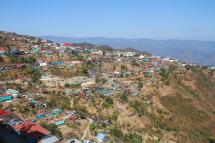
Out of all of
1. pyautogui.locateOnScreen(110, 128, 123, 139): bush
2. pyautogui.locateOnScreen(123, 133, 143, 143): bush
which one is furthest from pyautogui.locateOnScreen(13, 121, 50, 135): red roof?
pyautogui.locateOnScreen(123, 133, 143, 143): bush

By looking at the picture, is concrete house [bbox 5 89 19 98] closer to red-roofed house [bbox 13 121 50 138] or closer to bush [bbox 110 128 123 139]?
red-roofed house [bbox 13 121 50 138]

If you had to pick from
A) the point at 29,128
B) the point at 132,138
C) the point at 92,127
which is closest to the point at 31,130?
the point at 29,128

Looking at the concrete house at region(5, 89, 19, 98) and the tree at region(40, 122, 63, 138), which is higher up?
the concrete house at region(5, 89, 19, 98)

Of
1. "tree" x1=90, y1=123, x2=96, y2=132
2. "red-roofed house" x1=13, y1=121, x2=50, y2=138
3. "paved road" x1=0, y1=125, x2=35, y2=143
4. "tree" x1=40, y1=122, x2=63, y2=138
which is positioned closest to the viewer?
"paved road" x1=0, y1=125, x2=35, y2=143

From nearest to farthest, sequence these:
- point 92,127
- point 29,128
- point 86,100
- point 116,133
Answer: point 29,128 < point 92,127 < point 116,133 < point 86,100

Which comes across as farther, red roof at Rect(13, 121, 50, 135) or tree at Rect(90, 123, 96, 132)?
tree at Rect(90, 123, 96, 132)

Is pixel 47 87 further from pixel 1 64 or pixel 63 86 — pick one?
pixel 1 64

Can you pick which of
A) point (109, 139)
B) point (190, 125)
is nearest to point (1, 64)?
point (109, 139)

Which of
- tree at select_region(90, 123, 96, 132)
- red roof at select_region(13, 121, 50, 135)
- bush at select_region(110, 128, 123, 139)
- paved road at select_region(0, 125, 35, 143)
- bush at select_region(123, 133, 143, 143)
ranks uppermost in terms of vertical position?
paved road at select_region(0, 125, 35, 143)

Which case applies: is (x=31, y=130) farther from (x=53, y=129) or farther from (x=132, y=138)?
(x=132, y=138)
